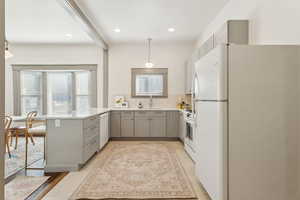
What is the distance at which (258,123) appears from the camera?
1991 millimetres

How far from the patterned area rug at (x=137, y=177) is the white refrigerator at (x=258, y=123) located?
2.60 ft

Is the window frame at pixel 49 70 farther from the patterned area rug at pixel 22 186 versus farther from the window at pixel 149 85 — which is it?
the patterned area rug at pixel 22 186

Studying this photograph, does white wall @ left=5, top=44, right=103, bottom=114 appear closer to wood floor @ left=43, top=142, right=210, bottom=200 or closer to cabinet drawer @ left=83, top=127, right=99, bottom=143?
cabinet drawer @ left=83, top=127, right=99, bottom=143

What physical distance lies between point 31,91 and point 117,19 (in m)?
4.12

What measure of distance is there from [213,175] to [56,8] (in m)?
3.96

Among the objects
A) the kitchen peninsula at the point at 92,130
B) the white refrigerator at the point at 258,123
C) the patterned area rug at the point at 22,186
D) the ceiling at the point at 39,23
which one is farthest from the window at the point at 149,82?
the white refrigerator at the point at 258,123

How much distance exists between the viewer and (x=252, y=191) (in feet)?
6.49

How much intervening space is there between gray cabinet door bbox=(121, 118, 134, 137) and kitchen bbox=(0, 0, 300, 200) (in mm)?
27

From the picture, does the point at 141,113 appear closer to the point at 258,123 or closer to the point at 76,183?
the point at 76,183

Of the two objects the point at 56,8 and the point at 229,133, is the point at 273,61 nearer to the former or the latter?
the point at 229,133

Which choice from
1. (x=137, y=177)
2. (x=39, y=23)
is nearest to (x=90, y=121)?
(x=137, y=177)

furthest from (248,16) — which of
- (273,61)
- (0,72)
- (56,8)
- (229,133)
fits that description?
(56,8)

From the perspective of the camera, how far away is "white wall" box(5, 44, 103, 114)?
6.57 m

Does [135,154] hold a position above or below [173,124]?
below
